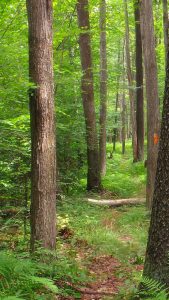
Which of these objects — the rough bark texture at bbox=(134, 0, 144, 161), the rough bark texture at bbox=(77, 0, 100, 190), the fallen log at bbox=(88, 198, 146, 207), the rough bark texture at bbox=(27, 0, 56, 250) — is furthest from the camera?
the rough bark texture at bbox=(134, 0, 144, 161)

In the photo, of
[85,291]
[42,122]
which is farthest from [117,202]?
[42,122]

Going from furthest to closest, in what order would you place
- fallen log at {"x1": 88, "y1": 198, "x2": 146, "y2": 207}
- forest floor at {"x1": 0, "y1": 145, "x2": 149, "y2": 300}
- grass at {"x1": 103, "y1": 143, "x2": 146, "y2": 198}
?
grass at {"x1": 103, "y1": 143, "x2": 146, "y2": 198} < fallen log at {"x1": 88, "y1": 198, "x2": 146, "y2": 207} < forest floor at {"x1": 0, "y1": 145, "x2": 149, "y2": 300}

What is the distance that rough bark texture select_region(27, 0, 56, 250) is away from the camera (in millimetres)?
5414

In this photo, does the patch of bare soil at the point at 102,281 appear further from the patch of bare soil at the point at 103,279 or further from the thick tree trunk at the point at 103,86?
the thick tree trunk at the point at 103,86

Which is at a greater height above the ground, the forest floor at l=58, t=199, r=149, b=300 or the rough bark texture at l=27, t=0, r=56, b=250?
the rough bark texture at l=27, t=0, r=56, b=250

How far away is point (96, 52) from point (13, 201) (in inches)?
498

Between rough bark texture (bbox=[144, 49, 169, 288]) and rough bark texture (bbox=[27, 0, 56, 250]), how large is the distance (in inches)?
73.2

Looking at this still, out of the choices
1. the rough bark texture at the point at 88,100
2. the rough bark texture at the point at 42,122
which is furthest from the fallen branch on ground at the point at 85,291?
the rough bark texture at the point at 88,100

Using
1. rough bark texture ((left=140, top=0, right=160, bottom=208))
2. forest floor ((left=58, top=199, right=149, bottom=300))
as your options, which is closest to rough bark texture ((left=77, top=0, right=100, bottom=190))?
forest floor ((left=58, top=199, right=149, bottom=300))

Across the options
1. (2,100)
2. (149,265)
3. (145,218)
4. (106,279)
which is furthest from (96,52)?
(149,265)

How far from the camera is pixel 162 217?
13.9 feet

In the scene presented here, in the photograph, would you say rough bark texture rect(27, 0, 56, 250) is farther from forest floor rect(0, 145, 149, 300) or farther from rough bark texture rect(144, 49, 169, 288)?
rough bark texture rect(144, 49, 169, 288)

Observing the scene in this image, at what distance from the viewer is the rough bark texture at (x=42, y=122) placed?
5414 millimetres

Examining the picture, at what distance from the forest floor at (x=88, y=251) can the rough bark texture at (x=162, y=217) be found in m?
0.41
